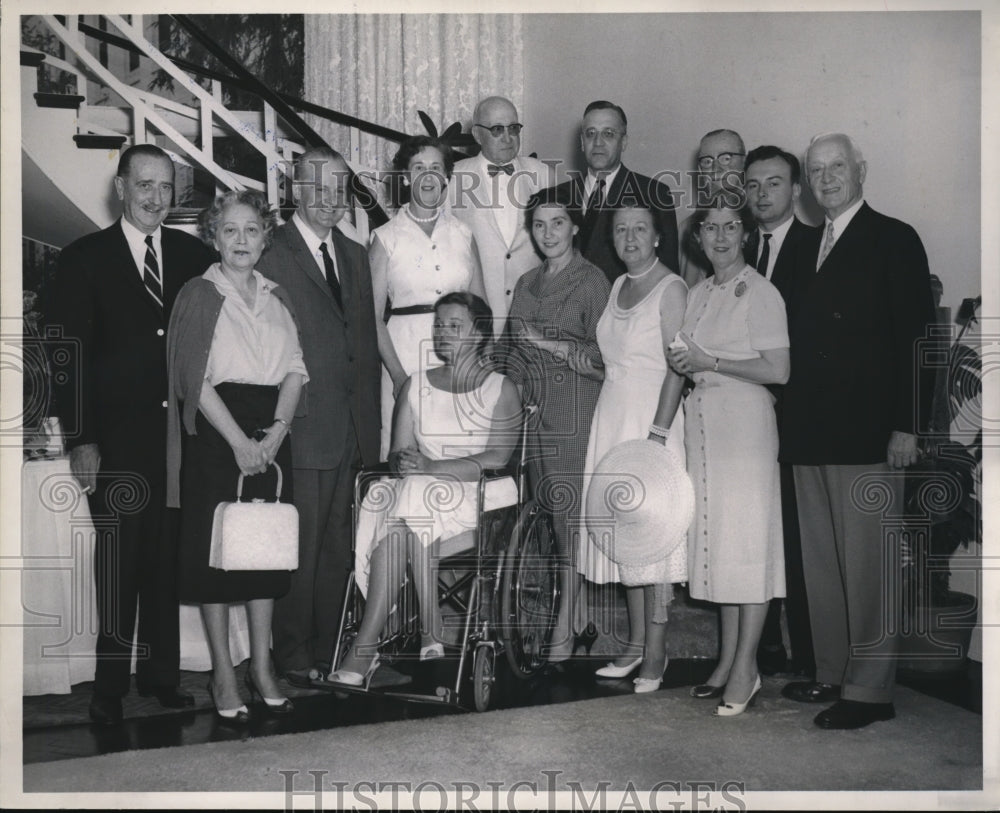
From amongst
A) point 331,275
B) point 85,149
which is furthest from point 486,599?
point 85,149

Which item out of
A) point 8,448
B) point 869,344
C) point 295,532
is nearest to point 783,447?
point 869,344

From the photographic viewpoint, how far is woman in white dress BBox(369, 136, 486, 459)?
4656mm

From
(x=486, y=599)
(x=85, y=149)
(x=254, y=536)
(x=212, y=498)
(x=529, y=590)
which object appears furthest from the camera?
(x=85, y=149)

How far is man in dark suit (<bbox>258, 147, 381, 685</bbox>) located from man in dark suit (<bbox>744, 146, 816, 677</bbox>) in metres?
1.60

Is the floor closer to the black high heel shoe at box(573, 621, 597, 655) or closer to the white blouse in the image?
the black high heel shoe at box(573, 621, 597, 655)

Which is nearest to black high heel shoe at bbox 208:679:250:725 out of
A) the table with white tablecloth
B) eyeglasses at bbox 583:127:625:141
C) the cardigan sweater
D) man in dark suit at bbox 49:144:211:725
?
man in dark suit at bbox 49:144:211:725

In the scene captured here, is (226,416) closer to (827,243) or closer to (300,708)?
(300,708)

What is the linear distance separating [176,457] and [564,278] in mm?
1678

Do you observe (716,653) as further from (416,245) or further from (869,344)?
(416,245)

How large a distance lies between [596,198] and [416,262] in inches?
31.4

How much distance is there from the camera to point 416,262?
4.68 meters

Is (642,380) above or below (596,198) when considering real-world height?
below

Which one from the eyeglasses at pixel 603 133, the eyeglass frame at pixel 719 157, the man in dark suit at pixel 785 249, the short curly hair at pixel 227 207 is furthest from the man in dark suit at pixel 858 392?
the short curly hair at pixel 227 207

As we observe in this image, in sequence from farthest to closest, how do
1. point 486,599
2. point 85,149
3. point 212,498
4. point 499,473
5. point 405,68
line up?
1. point 405,68
2. point 85,149
3. point 499,473
4. point 486,599
5. point 212,498
